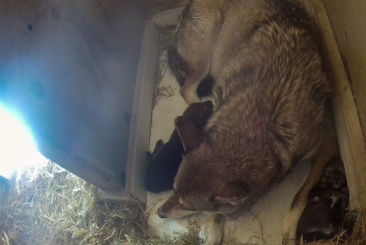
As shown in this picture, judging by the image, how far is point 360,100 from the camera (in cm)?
237

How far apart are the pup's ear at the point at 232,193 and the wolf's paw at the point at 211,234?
0.86 m

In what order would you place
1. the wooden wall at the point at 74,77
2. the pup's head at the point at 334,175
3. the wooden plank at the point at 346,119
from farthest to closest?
the pup's head at the point at 334,175, the wooden plank at the point at 346,119, the wooden wall at the point at 74,77

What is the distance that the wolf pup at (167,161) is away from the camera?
125 inches

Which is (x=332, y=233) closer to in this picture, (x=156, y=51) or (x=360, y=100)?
(x=360, y=100)

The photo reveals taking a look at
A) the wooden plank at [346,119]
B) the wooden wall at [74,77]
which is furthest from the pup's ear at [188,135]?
the wooden plank at [346,119]

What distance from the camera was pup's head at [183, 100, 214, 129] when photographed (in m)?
3.29

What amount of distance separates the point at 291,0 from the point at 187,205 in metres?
2.45

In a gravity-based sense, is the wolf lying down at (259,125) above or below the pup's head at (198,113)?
above

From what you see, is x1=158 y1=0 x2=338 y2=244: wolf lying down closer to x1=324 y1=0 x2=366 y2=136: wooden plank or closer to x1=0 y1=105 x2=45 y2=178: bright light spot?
x1=324 y1=0 x2=366 y2=136: wooden plank

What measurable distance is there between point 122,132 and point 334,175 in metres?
2.22

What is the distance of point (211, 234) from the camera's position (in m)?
2.95

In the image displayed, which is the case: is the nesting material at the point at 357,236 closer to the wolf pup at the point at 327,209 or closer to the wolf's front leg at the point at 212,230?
the wolf pup at the point at 327,209

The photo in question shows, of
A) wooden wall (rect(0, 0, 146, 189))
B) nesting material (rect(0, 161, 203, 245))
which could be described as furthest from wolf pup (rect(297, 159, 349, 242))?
wooden wall (rect(0, 0, 146, 189))

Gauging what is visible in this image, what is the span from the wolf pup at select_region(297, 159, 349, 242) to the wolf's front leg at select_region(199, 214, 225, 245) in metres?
0.76
